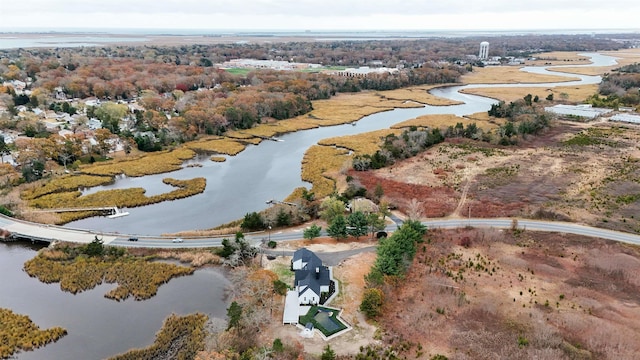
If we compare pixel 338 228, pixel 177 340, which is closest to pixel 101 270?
pixel 177 340

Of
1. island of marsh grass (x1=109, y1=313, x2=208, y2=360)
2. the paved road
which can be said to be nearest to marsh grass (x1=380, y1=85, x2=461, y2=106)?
the paved road

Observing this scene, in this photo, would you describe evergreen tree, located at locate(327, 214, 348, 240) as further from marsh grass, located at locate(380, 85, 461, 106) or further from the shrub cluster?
marsh grass, located at locate(380, 85, 461, 106)

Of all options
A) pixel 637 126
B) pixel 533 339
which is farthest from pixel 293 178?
pixel 637 126

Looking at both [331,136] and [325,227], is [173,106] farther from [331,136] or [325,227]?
[325,227]

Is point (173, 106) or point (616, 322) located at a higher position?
point (173, 106)

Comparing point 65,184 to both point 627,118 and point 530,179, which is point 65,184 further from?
point 627,118

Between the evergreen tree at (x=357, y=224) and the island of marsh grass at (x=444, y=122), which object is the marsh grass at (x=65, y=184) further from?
the island of marsh grass at (x=444, y=122)
